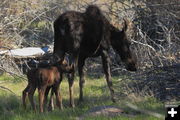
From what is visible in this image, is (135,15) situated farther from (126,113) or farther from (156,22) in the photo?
(126,113)

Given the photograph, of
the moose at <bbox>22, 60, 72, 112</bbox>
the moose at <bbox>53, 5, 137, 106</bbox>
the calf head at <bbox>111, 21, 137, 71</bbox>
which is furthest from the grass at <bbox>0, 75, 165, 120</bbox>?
the calf head at <bbox>111, 21, 137, 71</bbox>

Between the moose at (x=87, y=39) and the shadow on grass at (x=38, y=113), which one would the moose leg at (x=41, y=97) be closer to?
the shadow on grass at (x=38, y=113)

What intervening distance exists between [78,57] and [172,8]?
11.2 ft

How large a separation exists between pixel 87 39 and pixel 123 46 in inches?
37.9

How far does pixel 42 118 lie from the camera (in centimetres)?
745

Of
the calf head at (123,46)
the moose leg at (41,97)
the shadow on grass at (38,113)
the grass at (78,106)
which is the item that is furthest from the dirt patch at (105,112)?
the calf head at (123,46)

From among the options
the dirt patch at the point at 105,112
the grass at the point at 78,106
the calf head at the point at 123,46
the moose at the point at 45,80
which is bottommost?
the grass at the point at 78,106

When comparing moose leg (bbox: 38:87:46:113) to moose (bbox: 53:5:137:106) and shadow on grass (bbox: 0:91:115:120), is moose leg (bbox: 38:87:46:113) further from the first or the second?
moose (bbox: 53:5:137:106)

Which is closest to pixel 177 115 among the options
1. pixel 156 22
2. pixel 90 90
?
pixel 90 90

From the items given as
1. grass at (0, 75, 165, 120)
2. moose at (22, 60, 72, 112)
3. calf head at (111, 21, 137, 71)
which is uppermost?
calf head at (111, 21, 137, 71)

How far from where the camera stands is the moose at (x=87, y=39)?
937cm

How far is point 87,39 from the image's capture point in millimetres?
9570

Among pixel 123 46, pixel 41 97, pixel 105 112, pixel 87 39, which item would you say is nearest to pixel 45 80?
pixel 41 97

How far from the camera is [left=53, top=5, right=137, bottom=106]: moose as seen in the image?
30.7 ft
